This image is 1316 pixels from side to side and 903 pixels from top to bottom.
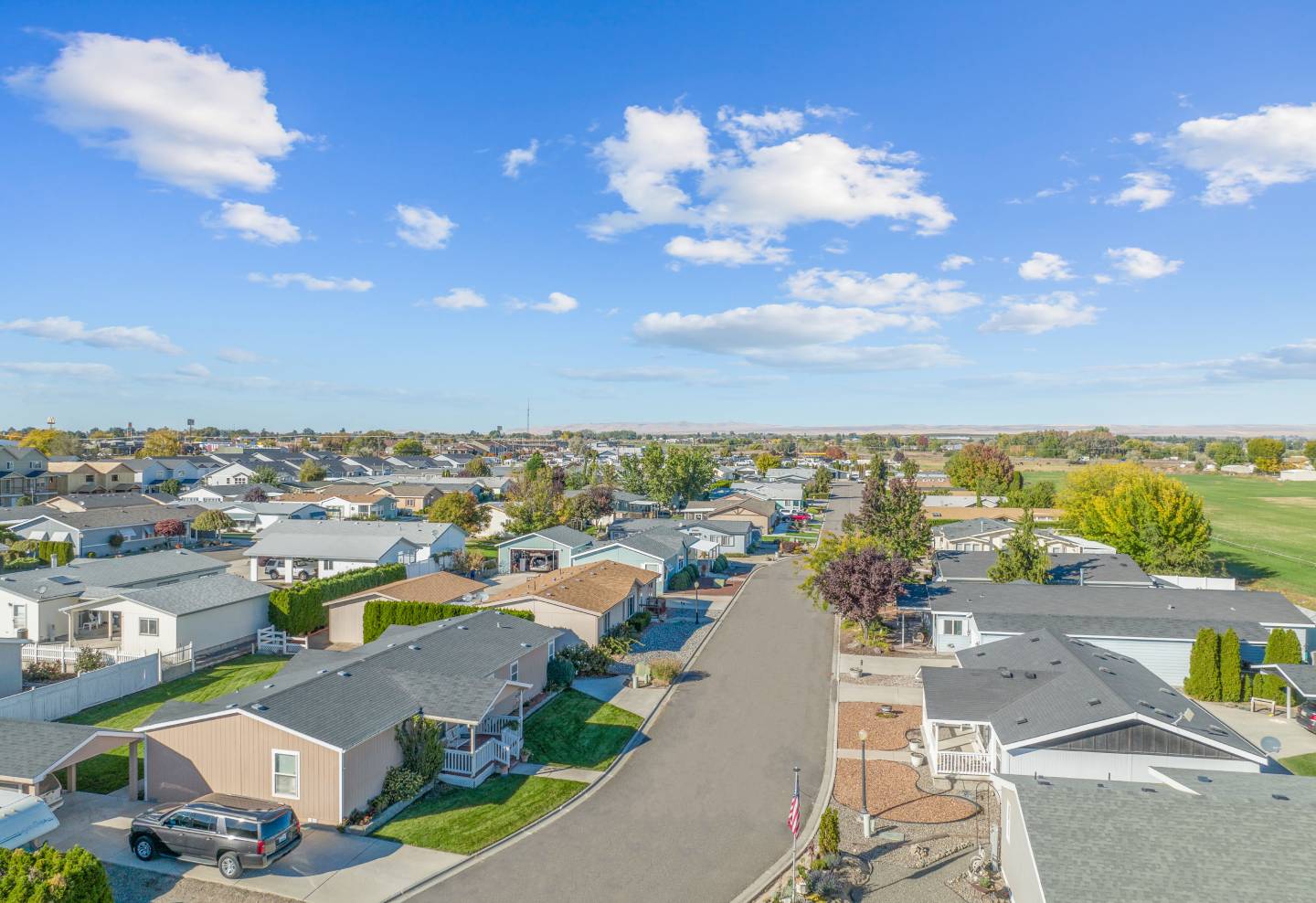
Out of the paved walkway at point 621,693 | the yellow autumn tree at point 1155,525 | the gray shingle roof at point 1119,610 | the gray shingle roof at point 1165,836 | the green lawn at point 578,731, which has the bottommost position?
the paved walkway at point 621,693

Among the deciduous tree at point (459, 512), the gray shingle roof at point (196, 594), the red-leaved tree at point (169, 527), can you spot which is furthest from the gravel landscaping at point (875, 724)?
the red-leaved tree at point (169, 527)

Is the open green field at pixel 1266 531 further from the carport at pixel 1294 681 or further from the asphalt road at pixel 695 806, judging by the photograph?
the asphalt road at pixel 695 806

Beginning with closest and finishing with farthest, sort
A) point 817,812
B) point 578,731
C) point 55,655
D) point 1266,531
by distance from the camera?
point 817,812
point 578,731
point 55,655
point 1266,531

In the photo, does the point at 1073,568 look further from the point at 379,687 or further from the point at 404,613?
the point at 379,687

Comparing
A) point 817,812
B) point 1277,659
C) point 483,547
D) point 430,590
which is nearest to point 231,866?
point 817,812

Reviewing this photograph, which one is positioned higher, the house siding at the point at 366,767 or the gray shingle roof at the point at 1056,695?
the gray shingle roof at the point at 1056,695

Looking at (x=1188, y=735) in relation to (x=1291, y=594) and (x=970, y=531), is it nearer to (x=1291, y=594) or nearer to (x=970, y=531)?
(x=1291, y=594)

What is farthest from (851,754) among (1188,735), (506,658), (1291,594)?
(1291,594)
